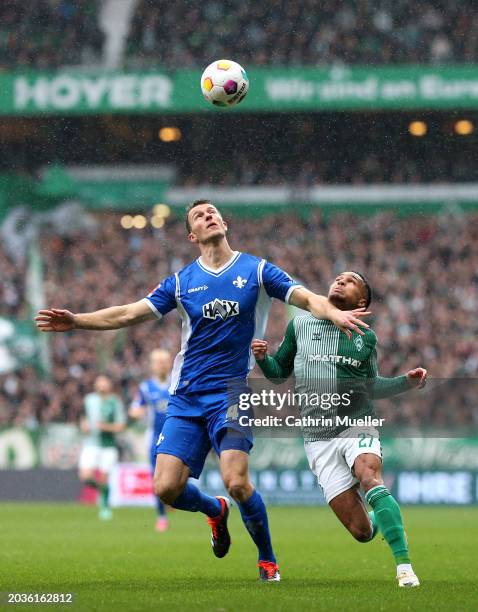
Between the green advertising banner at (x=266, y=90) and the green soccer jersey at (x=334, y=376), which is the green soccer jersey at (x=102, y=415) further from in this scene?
the green advertising banner at (x=266, y=90)

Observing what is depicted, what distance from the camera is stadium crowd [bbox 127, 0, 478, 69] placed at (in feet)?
91.3

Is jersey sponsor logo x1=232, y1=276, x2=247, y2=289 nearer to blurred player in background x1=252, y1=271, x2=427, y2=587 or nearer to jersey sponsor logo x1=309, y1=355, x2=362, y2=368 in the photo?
blurred player in background x1=252, y1=271, x2=427, y2=587

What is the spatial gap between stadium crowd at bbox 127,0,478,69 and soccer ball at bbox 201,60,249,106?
A: 60.5ft

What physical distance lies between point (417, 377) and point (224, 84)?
3669 millimetres

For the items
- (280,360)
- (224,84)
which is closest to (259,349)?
(280,360)

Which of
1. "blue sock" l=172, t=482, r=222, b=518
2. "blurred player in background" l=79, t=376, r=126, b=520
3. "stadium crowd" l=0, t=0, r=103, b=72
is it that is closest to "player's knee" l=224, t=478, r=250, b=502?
"blue sock" l=172, t=482, r=222, b=518

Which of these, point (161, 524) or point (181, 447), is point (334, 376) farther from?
point (161, 524)

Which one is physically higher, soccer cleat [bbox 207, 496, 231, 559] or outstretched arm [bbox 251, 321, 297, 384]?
outstretched arm [bbox 251, 321, 297, 384]

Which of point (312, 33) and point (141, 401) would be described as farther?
point (312, 33)

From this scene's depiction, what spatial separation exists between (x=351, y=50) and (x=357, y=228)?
4041 millimetres

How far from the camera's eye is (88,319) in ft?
23.7

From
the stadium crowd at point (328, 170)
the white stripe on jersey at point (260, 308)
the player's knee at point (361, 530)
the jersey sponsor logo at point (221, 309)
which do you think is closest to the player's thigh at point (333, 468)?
the player's knee at point (361, 530)

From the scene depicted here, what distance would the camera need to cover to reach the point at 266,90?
28375 mm

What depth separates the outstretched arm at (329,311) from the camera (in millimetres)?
6480
